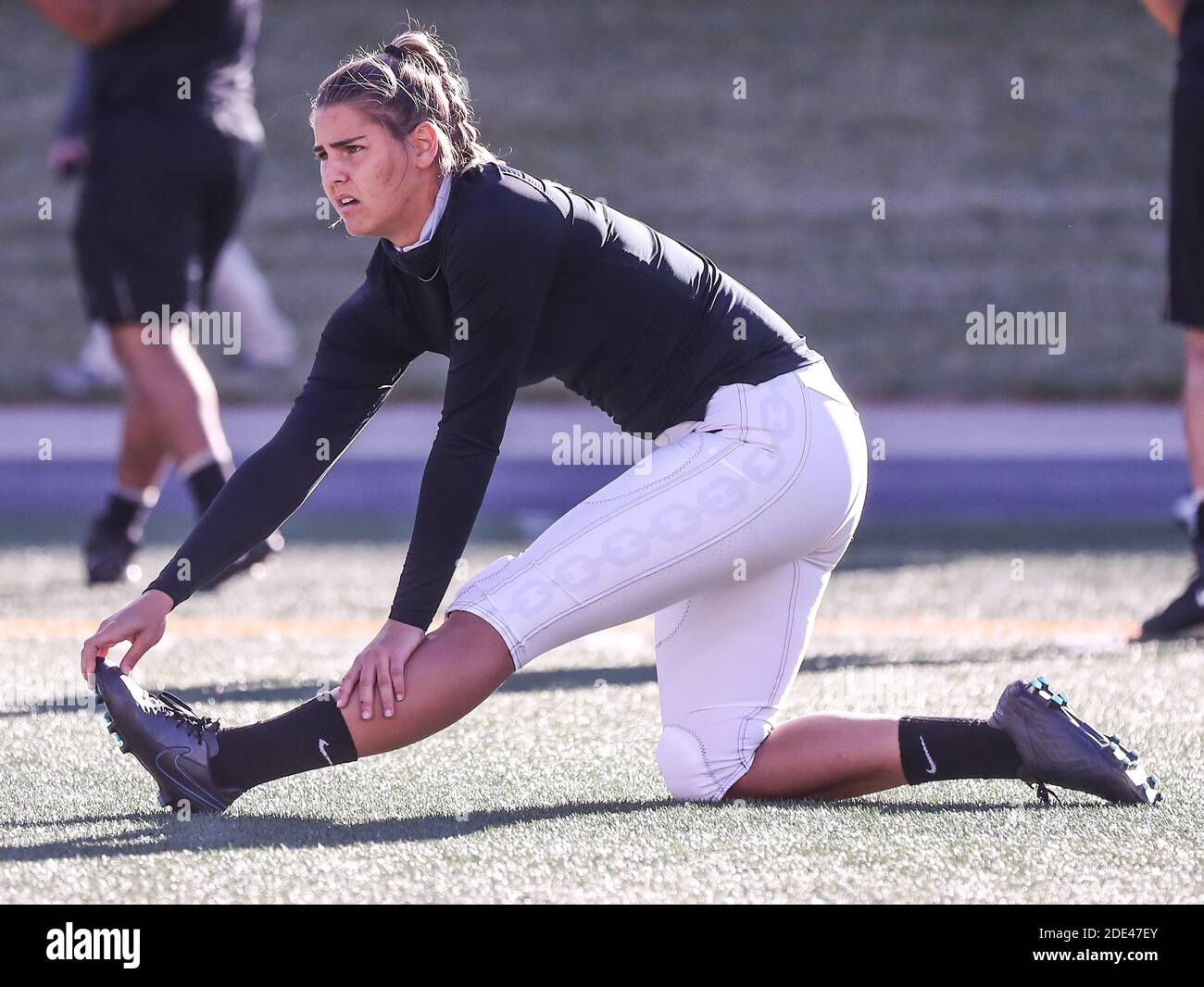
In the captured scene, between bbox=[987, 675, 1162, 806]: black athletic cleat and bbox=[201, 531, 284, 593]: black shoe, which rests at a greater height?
bbox=[201, 531, 284, 593]: black shoe

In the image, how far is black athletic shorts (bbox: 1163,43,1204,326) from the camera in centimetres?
452

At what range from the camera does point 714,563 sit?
284 centimetres

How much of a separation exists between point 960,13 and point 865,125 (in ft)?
5.60

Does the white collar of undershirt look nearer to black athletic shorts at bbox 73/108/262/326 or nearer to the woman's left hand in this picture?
the woman's left hand

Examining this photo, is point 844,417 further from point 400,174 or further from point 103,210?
point 103,210

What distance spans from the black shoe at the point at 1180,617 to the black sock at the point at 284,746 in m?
2.32

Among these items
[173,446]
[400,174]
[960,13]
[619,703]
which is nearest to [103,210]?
[173,446]

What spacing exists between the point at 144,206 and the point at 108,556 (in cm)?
98

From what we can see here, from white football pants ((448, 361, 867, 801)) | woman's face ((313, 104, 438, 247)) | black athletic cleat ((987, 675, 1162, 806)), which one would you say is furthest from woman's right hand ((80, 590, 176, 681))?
black athletic cleat ((987, 675, 1162, 806))

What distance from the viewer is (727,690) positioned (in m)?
2.95

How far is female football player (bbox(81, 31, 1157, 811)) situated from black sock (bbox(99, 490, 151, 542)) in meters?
2.40

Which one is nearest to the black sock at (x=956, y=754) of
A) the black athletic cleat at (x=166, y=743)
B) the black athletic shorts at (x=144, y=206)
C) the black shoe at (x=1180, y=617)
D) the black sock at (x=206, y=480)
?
the black athletic cleat at (x=166, y=743)

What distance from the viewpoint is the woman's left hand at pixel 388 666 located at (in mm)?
2682

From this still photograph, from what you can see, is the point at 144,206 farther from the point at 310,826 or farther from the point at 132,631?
the point at 310,826
